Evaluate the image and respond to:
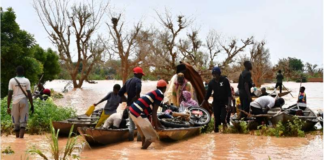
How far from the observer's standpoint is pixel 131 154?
25.9ft

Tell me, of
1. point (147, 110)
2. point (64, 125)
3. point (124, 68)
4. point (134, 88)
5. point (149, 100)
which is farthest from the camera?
point (124, 68)

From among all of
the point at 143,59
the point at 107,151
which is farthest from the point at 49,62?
the point at 107,151

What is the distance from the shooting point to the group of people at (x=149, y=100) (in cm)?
800

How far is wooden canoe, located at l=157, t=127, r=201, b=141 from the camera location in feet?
28.2

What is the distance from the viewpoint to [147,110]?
803cm

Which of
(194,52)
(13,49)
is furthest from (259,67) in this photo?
(13,49)

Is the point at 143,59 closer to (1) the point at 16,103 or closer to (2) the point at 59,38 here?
(2) the point at 59,38

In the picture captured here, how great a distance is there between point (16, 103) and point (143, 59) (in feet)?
87.2

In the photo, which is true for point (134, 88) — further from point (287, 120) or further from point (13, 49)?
point (13, 49)

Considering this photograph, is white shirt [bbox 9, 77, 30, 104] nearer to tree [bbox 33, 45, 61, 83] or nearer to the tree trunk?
tree [bbox 33, 45, 61, 83]

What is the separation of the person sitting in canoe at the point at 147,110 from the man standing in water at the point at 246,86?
12.5 ft

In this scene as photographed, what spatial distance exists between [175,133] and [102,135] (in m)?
1.55

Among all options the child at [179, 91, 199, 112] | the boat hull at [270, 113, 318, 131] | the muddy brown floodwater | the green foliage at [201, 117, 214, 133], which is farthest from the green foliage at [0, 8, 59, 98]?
the boat hull at [270, 113, 318, 131]

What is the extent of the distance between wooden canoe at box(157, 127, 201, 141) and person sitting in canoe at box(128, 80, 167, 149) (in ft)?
1.21
